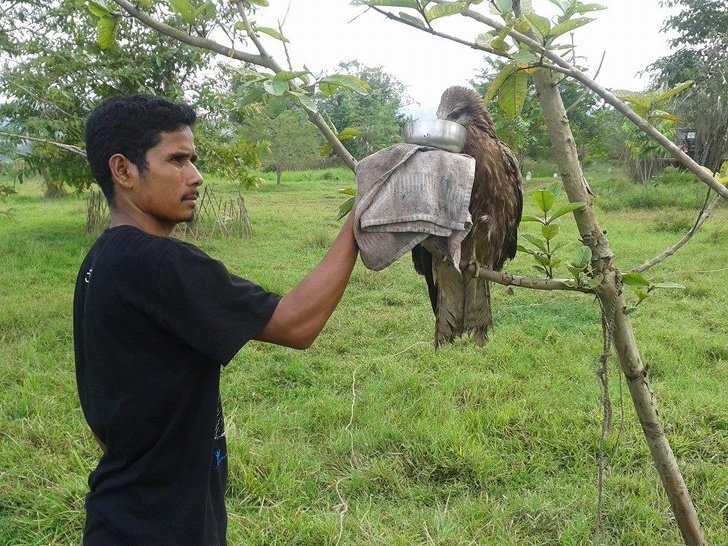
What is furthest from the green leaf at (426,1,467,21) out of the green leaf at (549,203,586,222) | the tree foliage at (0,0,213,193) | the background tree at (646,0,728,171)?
the background tree at (646,0,728,171)

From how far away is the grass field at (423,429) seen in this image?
277 cm

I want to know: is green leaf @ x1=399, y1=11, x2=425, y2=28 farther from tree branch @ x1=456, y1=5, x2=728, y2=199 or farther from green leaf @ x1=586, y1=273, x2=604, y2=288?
green leaf @ x1=586, y1=273, x2=604, y2=288

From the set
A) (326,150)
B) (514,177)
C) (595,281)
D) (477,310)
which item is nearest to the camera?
(595,281)

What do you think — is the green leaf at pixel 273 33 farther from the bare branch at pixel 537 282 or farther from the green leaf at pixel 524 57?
the bare branch at pixel 537 282

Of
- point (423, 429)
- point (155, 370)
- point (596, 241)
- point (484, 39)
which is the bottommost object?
point (423, 429)

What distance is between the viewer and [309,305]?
1266mm

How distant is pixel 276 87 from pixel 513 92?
2.00 feet

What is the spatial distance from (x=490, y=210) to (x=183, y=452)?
1.48 meters

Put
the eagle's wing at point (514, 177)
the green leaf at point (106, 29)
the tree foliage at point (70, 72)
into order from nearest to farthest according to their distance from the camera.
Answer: the green leaf at point (106, 29) < the eagle's wing at point (514, 177) < the tree foliage at point (70, 72)

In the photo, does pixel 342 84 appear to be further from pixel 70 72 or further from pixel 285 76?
pixel 70 72

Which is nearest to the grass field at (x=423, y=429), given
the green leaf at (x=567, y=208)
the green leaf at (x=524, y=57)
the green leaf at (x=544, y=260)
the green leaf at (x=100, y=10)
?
the green leaf at (x=544, y=260)

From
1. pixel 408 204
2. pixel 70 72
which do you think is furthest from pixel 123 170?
pixel 70 72

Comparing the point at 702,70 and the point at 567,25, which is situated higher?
the point at 702,70

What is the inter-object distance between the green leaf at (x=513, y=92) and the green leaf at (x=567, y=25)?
0.60 ft
